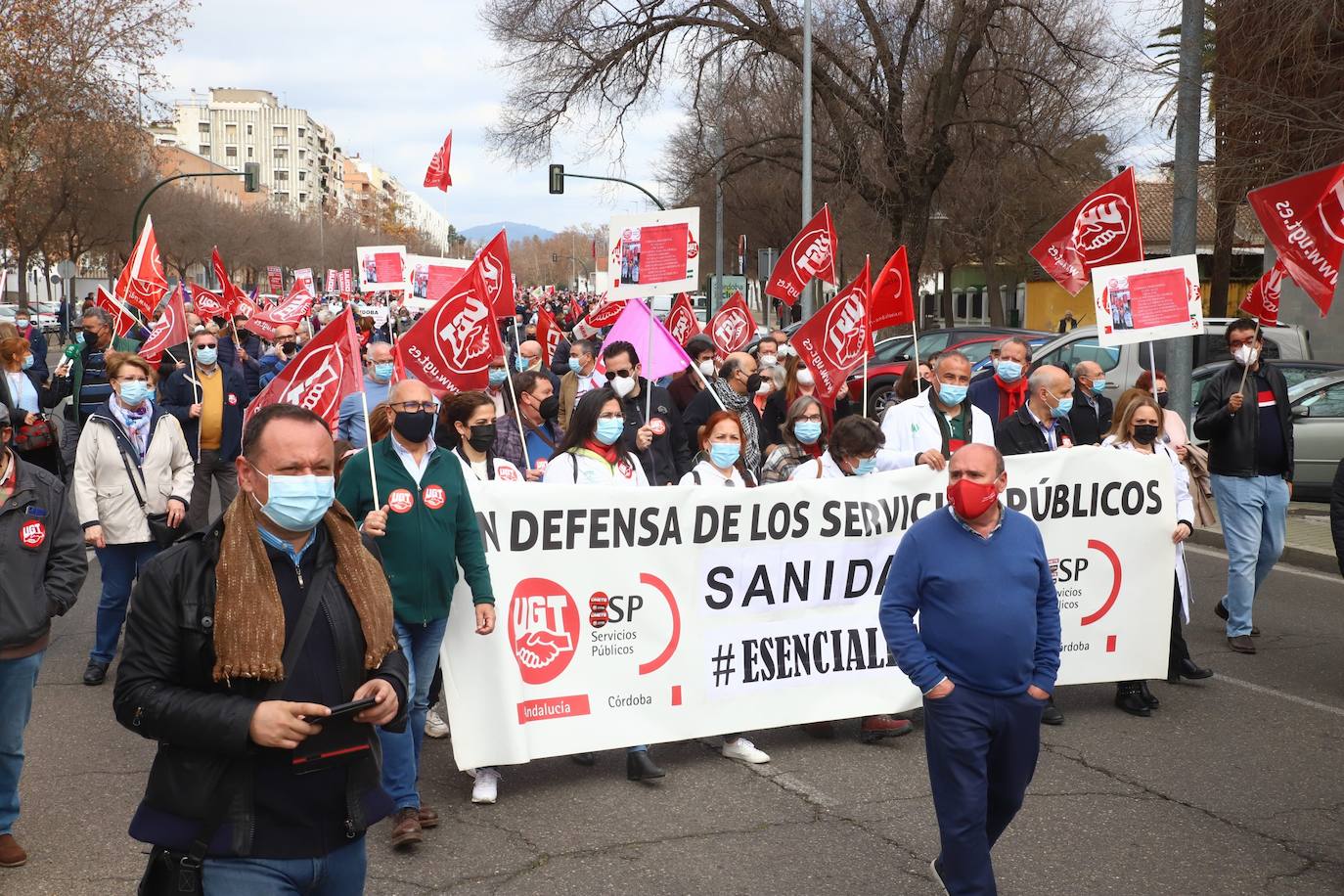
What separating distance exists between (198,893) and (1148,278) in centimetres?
744

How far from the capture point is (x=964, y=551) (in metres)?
4.18

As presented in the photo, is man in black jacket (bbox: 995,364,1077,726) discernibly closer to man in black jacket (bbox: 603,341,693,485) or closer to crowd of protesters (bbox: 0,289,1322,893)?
crowd of protesters (bbox: 0,289,1322,893)

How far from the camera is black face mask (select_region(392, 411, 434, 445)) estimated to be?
528 centimetres

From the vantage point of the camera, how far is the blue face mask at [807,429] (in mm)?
7543

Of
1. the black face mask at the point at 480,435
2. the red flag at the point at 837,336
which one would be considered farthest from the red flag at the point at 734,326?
the black face mask at the point at 480,435

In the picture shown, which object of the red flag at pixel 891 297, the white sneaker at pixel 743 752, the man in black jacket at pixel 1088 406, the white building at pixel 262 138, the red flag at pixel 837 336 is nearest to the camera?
the white sneaker at pixel 743 752

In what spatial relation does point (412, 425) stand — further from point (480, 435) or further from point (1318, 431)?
point (1318, 431)

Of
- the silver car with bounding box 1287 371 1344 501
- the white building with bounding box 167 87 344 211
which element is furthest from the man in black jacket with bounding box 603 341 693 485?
the white building with bounding box 167 87 344 211

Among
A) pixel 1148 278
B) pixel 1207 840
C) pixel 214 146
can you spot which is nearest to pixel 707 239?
pixel 1148 278

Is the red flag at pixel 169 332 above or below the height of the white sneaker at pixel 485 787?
above

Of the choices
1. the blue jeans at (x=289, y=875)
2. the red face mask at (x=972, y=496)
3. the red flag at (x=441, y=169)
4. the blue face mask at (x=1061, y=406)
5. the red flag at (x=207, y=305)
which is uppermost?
the red flag at (x=441, y=169)

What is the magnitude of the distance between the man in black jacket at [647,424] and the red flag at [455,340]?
111 centimetres

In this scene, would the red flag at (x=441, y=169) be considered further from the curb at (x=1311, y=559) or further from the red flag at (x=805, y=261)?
the curb at (x=1311, y=559)

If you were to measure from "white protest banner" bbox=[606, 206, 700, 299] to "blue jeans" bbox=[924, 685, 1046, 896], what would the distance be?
5.88 metres
